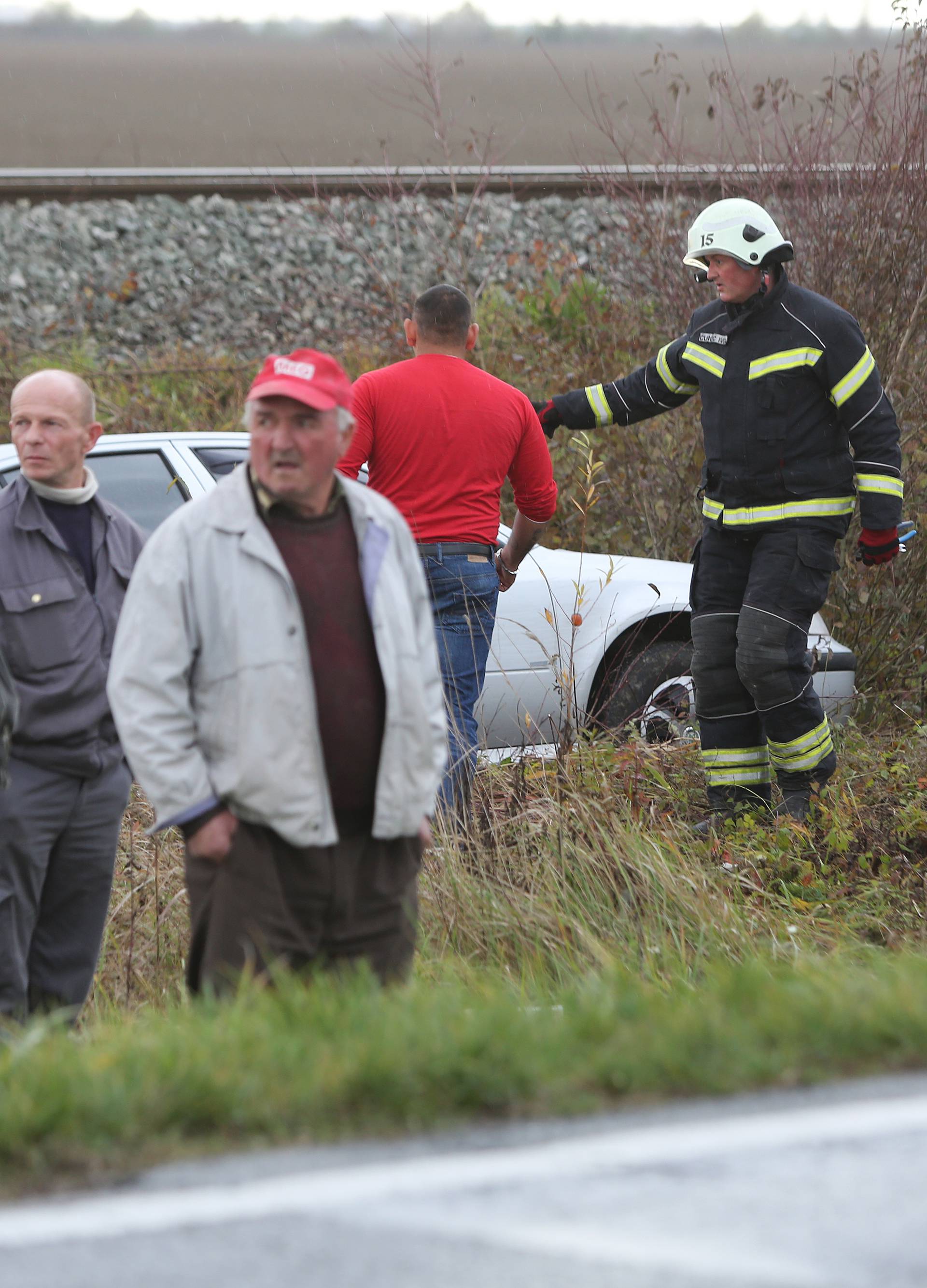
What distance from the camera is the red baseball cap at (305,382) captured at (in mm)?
3250

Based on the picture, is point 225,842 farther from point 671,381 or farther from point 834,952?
point 671,381

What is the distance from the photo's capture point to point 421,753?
334cm

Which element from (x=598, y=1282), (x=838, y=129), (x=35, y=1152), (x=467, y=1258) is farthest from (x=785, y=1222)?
(x=838, y=129)

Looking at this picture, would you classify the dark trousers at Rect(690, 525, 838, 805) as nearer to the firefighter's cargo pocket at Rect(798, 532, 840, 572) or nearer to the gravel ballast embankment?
the firefighter's cargo pocket at Rect(798, 532, 840, 572)

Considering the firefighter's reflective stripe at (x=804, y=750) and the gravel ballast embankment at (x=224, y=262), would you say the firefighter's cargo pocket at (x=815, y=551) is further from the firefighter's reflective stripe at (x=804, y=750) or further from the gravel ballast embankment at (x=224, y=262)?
the gravel ballast embankment at (x=224, y=262)

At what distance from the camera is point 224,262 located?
51.6ft

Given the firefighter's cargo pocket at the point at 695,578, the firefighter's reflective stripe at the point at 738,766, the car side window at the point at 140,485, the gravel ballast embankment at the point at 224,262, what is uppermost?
the gravel ballast embankment at the point at 224,262

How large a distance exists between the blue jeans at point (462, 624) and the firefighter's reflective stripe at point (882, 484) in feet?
4.60

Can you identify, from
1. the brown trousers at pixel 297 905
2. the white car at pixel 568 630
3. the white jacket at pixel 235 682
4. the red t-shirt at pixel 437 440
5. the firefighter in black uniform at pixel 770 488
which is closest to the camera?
the white jacket at pixel 235 682

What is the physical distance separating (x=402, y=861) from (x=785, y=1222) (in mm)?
1345

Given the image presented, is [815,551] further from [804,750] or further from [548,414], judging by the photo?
[548,414]

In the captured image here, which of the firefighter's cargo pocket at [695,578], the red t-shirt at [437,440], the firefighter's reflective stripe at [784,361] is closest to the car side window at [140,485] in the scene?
the red t-shirt at [437,440]

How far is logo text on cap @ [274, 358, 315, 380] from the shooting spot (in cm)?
330

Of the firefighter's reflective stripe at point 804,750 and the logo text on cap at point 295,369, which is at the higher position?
the logo text on cap at point 295,369
